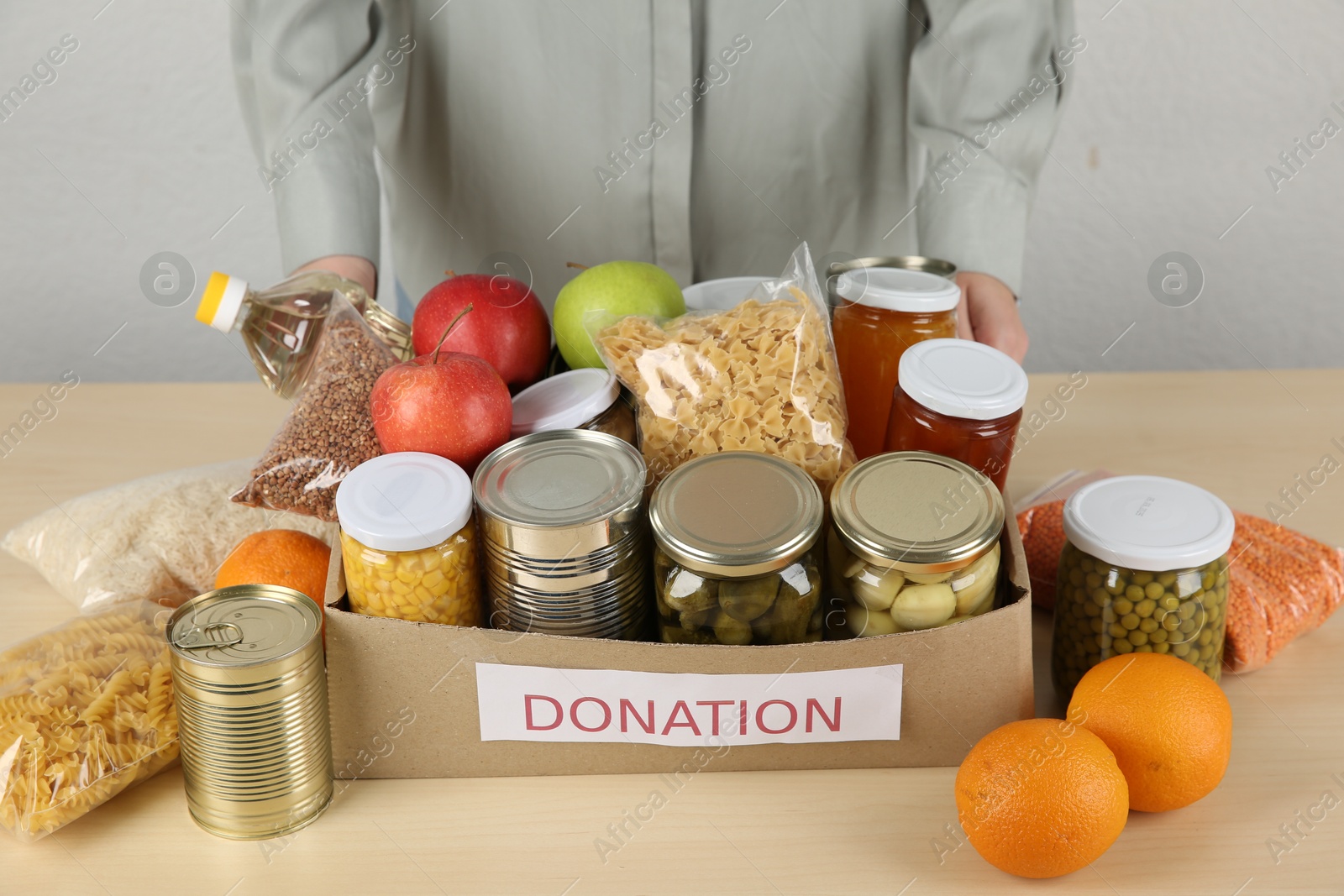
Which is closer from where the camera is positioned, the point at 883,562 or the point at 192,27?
the point at 883,562

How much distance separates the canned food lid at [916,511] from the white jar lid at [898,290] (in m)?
0.15

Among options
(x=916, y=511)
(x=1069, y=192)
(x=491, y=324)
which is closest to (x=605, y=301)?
(x=491, y=324)

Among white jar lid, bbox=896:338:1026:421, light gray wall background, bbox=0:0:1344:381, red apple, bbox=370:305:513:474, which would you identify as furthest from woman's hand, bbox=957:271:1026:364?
light gray wall background, bbox=0:0:1344:381

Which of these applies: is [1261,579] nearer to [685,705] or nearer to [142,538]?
[685,705]

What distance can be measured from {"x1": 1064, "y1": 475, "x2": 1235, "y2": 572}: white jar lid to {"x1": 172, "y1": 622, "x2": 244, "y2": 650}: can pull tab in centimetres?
56

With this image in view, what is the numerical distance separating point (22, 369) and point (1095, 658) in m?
2.07

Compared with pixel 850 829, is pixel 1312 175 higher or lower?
higher

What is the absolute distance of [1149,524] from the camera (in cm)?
72

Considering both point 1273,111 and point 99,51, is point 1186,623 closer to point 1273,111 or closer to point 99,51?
point 1273,111

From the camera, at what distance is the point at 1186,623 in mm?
718

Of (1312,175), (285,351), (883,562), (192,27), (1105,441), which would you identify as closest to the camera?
(883,562)

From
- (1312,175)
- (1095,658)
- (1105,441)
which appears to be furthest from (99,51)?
(1312,175)

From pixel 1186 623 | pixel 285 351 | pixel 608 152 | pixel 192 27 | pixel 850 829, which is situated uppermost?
pixel 192 27

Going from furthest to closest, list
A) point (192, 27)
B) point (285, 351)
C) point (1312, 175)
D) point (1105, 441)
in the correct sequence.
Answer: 1. point (1312, 175)
2. point (192, 27)
3. point (1105, 441)
4. point (285, 351)
